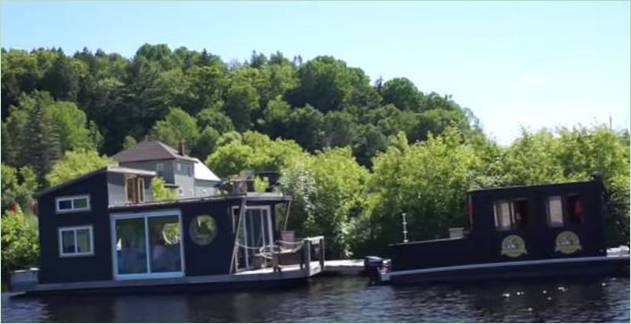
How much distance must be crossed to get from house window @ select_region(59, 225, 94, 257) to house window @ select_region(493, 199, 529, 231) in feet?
46.7

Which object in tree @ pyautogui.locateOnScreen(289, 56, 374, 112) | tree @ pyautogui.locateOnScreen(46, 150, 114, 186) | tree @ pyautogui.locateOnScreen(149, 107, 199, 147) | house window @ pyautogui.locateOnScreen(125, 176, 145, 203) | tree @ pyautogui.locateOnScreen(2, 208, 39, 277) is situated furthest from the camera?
tree @ pyautogui.locateOnScreen(289, 56, 374, 112)

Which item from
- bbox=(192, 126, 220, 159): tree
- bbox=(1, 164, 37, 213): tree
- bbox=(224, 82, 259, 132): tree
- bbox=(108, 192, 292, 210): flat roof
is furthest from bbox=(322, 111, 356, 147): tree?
bbox=(108, 192, 292, 210): flat roof

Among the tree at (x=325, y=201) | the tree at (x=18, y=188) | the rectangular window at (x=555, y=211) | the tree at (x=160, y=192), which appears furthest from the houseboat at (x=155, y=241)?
the tree at (x=18, y=188)

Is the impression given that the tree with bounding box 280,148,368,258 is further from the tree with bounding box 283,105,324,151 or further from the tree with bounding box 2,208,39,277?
the tree with bounding box 283,105,324,151

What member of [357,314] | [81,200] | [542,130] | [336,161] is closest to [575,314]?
[357,314]

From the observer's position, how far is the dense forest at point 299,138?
35406 millimetres

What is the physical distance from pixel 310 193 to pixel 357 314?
18.5 m

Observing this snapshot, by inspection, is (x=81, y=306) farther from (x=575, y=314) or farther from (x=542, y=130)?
(x=542, y=130)

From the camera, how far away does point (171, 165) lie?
6544 centimetres

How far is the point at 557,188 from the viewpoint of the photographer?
26453 mm

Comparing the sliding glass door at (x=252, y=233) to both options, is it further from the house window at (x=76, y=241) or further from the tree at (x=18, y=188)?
the tree at (x=18, y=188)

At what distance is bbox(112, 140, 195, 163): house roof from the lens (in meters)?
65.9

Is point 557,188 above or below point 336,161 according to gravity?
below

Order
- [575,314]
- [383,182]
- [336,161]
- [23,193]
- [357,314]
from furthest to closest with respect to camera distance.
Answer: [23,193] < [336,161] < [383,182] < [357,314] < [575,314]
